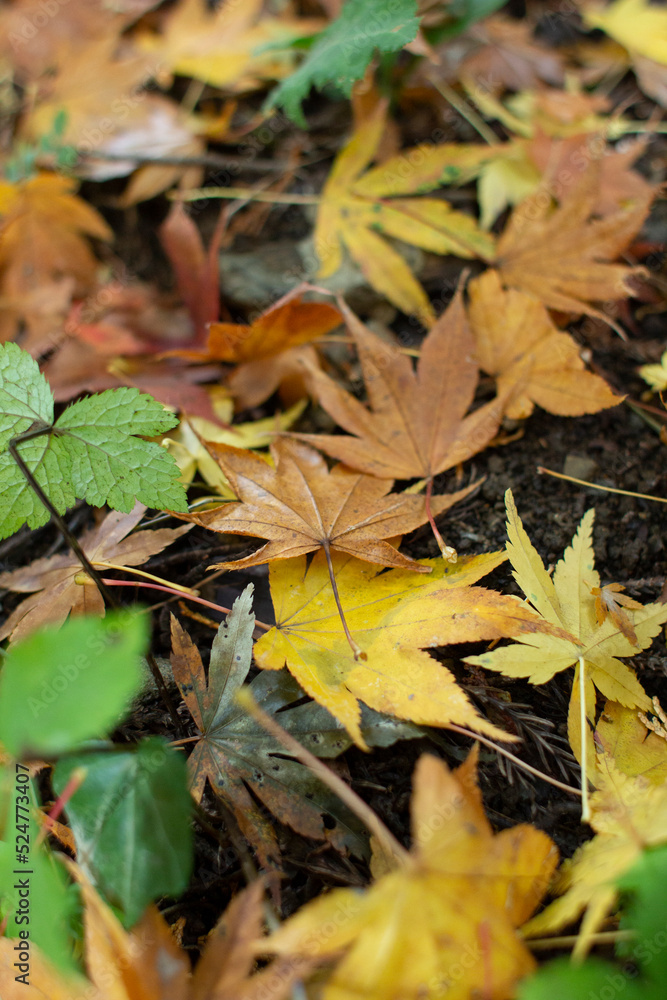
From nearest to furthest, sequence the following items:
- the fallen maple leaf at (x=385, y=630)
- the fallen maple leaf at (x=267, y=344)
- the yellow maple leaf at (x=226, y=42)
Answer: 1. the fallen maple leaf at (x=385, y=630)
2. the fallen maple leaf at (x=267, y=344)
3. the yellow maple leaf at (x=226, y=42)

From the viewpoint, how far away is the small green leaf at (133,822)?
0.79m

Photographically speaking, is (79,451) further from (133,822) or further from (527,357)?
(527,357)

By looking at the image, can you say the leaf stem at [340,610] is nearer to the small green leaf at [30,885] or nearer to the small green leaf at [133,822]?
the small green leaf at [133,822]

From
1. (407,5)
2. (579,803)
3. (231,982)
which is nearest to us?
(231,982)

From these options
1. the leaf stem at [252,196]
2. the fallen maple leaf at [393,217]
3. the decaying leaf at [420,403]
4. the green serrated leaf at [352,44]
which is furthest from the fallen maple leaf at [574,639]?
the leaf stem at [252,196]

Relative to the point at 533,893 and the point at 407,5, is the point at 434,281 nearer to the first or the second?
the point at 407,5

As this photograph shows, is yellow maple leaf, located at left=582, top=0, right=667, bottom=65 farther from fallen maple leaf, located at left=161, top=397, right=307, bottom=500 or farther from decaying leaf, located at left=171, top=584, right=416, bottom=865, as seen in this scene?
decaying leaf, located at left=171, top=584, right=416, bottom=865

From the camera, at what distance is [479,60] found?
2037 millimetres

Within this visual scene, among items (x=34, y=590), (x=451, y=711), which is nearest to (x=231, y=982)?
(x=451, y=711)

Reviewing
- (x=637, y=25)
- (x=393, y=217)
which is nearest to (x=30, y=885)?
(x=393, y=217)

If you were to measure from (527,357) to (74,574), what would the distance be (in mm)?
1080

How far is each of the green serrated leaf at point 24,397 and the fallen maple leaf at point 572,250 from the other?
1.16 metres

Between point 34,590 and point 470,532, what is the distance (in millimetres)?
907

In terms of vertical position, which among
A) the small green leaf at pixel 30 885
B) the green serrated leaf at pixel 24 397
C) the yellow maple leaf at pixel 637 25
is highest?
the yellow maple leaf at pixel 637 25
